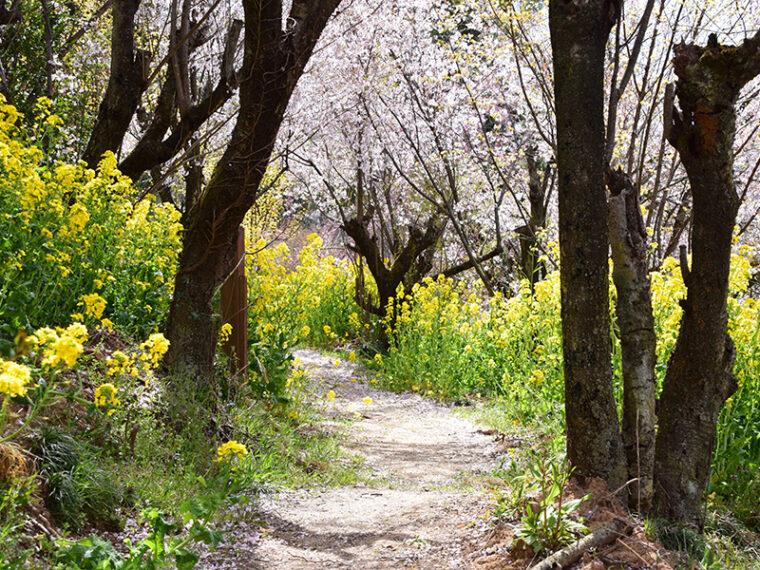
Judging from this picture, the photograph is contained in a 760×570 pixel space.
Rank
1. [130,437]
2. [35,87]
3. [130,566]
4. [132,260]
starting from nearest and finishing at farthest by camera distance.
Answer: [130,566]
[130,437]
[132,260]
[35,87]

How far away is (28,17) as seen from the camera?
8.17 metres

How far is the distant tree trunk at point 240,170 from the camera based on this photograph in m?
4.58

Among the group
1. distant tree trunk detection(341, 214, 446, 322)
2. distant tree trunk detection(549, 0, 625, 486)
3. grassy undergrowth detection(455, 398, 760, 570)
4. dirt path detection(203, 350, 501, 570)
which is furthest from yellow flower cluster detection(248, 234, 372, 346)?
distant tree trunk detection(549, 0, 625, 486)

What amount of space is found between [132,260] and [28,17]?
461 cm

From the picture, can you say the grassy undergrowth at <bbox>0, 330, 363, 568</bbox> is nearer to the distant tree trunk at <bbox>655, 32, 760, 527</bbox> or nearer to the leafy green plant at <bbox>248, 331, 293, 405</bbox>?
the leafy green plant at <bbox>248, 331, 293, 405</bbox>

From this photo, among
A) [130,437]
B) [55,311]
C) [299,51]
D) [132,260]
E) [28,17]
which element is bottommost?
[130,437]

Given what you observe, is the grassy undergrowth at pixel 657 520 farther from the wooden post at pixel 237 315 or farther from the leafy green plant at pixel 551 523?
the wooden post at pixel 237 315

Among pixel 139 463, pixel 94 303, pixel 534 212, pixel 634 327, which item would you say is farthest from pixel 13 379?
pixel 534 212

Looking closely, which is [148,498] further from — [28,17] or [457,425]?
[28,17]

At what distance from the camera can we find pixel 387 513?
4.11 metres

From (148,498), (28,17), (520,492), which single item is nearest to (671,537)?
(520,492)

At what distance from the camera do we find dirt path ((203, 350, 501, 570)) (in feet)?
11.2

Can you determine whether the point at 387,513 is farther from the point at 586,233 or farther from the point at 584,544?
the point at 586,233

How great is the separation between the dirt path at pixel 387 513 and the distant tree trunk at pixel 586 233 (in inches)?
31.0
